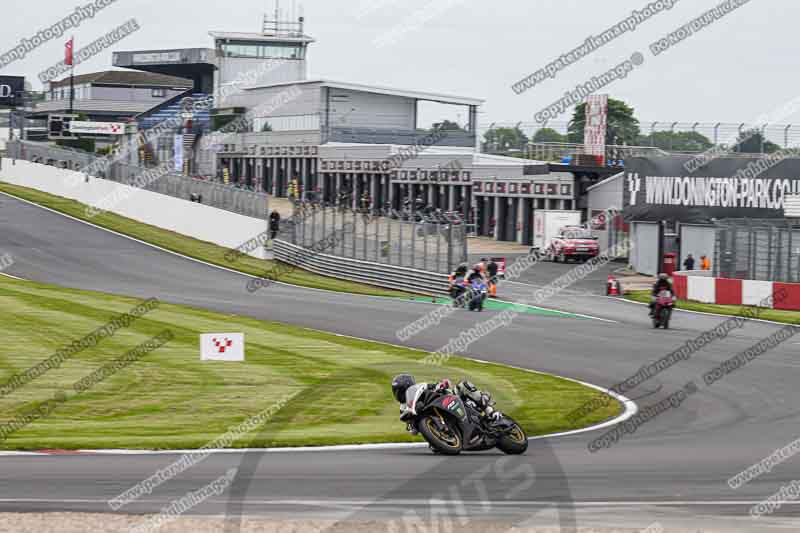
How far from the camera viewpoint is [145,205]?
6141 cm

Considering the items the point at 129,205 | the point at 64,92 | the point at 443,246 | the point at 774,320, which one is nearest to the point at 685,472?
the point at 774,320

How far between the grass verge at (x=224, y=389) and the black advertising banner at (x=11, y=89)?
47231mm

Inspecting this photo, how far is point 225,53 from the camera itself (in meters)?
100

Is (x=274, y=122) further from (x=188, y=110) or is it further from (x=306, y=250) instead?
(x=306, y=250)

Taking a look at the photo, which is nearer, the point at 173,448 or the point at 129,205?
the point at 173,448

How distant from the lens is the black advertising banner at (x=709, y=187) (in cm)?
4478

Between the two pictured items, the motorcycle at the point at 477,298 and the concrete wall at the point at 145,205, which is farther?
the concrete wall at the point at 145,205

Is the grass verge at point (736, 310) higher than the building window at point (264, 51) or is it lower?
lower

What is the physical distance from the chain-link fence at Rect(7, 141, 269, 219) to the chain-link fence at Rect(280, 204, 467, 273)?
9.40 feet

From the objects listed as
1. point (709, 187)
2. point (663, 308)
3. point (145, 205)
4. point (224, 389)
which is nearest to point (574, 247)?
point (709, 187)

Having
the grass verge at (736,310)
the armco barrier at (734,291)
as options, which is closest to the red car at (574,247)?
the armco barrier at (734,291)

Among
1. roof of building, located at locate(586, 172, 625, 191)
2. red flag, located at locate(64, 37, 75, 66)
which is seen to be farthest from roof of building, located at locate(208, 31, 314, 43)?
roof of building, located at locate(586, 172, 625, 191)

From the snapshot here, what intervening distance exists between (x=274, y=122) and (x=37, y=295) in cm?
5359

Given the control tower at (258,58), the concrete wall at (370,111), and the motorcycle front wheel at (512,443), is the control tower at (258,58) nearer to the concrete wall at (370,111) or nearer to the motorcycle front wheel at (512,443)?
the concrete wall at (370,111)
